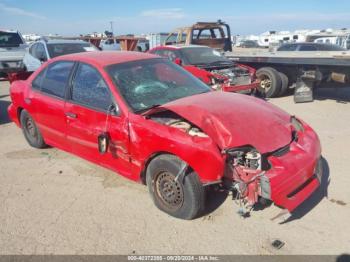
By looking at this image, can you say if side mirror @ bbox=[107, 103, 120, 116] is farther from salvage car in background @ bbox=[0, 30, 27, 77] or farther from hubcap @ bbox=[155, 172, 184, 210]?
salvage car in background @ bbox=[0, 30, 27, 77]

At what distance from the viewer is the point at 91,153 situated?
4.07 metres

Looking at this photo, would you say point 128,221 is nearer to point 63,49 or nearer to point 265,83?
point 265,83

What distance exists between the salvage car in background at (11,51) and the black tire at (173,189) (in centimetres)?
985

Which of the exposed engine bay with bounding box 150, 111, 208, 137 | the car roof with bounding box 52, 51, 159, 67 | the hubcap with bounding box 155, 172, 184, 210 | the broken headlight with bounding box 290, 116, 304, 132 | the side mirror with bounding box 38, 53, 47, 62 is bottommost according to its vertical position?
the hubcap with bounding box 155, 172, 184, 210

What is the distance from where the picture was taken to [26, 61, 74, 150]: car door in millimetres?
4344

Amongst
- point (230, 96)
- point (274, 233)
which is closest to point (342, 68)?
point (230, 96)

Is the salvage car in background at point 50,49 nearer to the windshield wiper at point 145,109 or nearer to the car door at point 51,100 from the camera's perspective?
the car door at point 51,100

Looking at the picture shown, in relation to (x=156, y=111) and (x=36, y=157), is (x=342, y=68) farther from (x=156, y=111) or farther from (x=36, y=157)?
(x=36, y=157)

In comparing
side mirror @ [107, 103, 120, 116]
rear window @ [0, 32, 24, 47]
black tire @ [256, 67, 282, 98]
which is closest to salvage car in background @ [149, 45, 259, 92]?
black tire @ [256, 67, 282, 98]

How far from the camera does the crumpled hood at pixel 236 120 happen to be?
10.0 ft

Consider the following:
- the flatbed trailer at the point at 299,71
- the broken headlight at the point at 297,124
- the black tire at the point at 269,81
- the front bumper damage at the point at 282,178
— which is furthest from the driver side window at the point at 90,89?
the black tire at the point at 269,81

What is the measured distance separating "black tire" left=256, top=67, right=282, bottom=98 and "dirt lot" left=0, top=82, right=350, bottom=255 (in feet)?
15.9

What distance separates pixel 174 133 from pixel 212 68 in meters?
6.00

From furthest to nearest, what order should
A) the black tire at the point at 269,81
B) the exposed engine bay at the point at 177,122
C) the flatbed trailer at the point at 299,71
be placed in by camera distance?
the black tire at the point at 269,81
the flatbed trailer at the point at 299,71
the exposed engine bay at the point at 177,122
